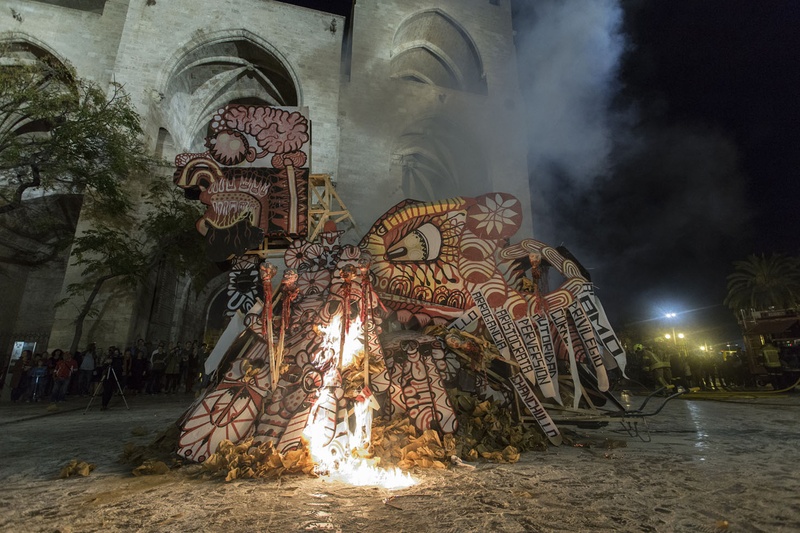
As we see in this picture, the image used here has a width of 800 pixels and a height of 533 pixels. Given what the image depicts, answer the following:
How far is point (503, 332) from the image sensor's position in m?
5.11

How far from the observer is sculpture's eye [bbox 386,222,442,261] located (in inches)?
211

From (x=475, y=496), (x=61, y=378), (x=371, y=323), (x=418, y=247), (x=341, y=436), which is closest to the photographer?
(x=475, y=496)

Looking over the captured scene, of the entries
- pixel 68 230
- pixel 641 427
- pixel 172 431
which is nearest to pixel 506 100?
pixel 641 427

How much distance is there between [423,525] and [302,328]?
276 centimetres

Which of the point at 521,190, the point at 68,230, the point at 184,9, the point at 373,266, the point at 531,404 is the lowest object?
the point at 531,404

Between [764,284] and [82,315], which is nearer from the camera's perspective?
[82,315]

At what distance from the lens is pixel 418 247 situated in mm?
5395

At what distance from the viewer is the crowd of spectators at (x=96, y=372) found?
446 inches

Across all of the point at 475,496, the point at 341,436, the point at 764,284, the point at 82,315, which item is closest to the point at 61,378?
the point at 82,315

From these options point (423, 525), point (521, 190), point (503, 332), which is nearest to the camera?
point (423, 525)

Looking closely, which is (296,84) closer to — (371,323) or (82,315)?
(82,315)

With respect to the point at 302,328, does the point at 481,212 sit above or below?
above

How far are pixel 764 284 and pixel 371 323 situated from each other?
129ft

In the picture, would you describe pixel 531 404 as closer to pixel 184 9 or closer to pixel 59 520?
pixel 59 520
